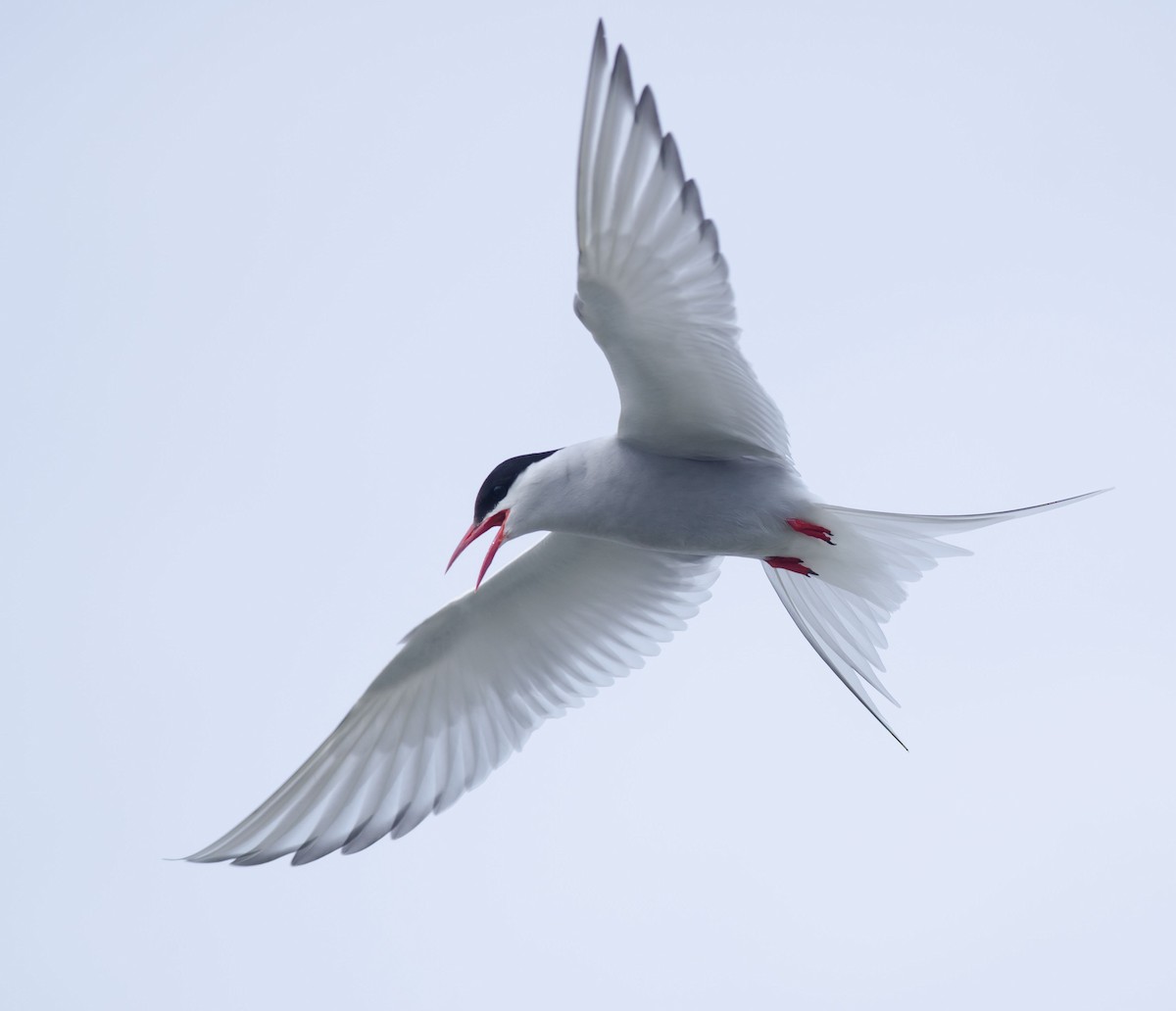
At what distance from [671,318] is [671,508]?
80cm

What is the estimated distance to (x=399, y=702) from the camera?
6254 millimetres

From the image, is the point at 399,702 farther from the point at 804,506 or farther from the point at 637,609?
the point at 804,506

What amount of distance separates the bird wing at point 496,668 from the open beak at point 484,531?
62cm

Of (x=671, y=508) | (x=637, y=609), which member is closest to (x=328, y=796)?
(x=637, y=609)

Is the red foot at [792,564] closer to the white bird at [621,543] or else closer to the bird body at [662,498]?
the white bird at [621,543]

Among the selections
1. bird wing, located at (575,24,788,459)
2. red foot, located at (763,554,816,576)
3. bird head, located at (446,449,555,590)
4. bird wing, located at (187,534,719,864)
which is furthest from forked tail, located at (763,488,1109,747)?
bird head, located at (446,449,555,590)

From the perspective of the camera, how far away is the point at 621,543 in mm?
5598

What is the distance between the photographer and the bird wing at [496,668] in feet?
19.9

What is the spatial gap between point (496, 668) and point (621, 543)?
3.48 ft

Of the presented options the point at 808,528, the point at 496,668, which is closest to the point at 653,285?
the point at 808,528

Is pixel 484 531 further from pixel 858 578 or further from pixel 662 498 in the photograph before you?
pixel 858 578

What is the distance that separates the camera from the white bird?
4.43 metres

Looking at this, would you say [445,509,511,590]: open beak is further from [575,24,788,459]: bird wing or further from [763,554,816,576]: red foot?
[763,554,816,576]: red foot

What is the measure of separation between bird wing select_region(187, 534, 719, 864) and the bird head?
696mm
